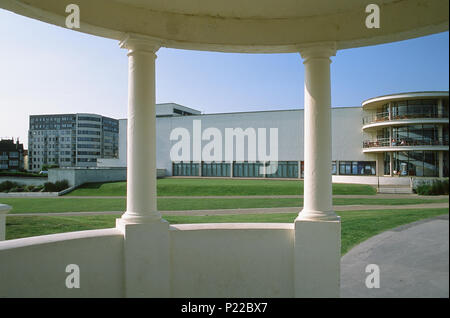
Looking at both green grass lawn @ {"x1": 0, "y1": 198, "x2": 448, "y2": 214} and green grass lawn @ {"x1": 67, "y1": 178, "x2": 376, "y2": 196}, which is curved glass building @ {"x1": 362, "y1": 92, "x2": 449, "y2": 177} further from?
green grass lawn @ {"x1": 0, "y1": 198, "x2": 448, "y2": 214}

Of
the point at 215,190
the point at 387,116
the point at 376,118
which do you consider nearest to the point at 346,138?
the point at 376,118

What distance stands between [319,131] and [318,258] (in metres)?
3.00

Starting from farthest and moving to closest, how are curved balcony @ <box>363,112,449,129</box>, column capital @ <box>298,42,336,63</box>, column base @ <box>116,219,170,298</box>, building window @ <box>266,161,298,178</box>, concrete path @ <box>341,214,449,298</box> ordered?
building window @ <box>266,161,298,178</box> < curved balcony @ <box>363,112,449,129</box> < column capital @ <box>298,42,336,63</box> < column base @ <box>116,219,170,298</box> < concrete path @ <box>341,214,449,298</box>

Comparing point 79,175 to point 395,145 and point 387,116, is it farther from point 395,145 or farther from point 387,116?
point 387,116

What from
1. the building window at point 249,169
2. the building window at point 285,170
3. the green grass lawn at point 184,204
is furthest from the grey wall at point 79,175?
the building window at point 285,170

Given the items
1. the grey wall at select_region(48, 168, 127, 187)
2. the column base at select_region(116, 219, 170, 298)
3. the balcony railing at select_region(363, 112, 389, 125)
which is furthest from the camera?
the balcony railing at select_region(363, 112, 389, 125)

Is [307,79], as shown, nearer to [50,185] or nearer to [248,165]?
[50,185]

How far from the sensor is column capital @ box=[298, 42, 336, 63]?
8.36 m

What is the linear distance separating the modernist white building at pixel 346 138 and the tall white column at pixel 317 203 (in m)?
48.5

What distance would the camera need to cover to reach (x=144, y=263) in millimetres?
8156

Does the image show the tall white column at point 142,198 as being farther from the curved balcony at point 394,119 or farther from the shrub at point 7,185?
the shrub at point 7,185

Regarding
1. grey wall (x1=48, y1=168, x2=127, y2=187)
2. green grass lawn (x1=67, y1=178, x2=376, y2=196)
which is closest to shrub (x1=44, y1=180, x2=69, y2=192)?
grey wall (x1=48, y1=168, x2=127, y2=187)

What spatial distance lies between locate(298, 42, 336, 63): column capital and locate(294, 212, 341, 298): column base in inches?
153
